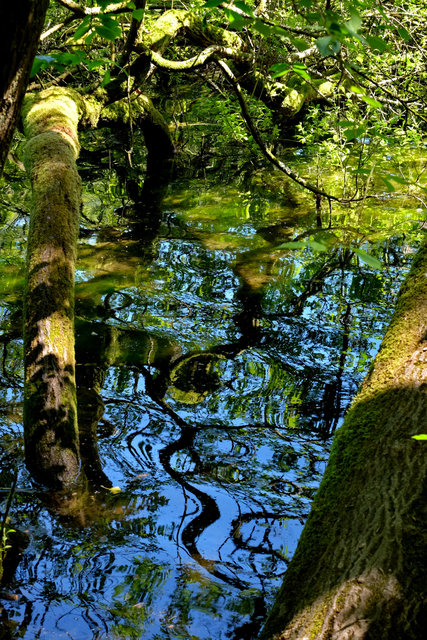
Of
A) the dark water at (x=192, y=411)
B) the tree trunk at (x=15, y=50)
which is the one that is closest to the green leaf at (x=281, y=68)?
the dark water at (x=192, y=411)

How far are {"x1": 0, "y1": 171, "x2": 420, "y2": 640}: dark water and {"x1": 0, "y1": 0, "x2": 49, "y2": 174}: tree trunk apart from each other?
1034mm

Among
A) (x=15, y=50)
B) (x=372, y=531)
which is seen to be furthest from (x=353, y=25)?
(x=372, y=531)

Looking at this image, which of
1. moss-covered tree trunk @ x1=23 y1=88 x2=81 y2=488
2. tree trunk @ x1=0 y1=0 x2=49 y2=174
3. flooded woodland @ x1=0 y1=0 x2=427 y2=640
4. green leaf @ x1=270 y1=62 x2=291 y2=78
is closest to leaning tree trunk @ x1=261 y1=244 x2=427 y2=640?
flooded woodland @ x1=0 y1=0 x2=427 y2=640

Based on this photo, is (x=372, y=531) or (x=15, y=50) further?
(x=372, y=531)

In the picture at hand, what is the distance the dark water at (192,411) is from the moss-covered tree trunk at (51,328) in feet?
0.81

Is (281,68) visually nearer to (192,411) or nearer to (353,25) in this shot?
(353,25)

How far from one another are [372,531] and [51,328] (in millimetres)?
2510

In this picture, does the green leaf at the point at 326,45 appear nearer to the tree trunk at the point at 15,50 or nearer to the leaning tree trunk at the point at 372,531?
the tree trunk at the point at 15,50

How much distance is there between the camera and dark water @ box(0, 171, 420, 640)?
8.61ft

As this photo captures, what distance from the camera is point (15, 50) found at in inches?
56.0

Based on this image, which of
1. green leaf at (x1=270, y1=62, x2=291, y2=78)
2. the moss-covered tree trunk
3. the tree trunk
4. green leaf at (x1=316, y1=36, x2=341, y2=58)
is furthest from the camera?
the moss-covered tree trunk

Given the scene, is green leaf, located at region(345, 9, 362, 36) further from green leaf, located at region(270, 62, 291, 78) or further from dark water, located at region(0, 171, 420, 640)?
dark water, located at region(0, 171, 420, 640)

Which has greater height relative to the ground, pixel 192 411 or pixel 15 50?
pixel 15 50

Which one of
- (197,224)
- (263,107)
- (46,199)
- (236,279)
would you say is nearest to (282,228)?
(197,224)
